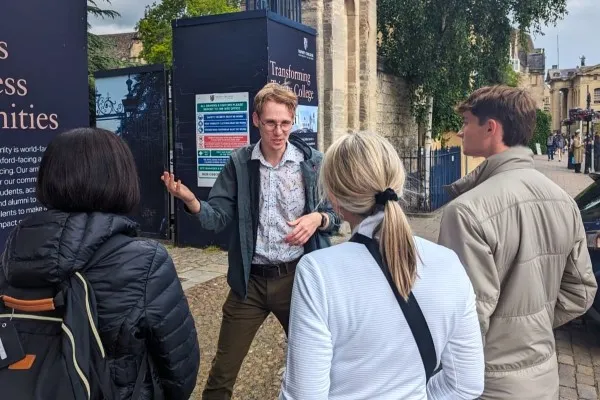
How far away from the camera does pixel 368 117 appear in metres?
12.0

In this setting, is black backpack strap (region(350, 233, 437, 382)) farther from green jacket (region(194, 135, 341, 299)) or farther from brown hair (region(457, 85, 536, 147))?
green jacket (region(194, 135, 341, 299))

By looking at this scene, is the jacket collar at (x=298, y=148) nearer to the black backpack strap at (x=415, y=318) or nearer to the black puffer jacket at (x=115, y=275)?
the black puffer jacket at (x=115, y=275)

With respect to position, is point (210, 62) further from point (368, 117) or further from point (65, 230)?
point (65, 230)

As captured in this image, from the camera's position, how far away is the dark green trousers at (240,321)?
3082 millimetres

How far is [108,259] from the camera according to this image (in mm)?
1693

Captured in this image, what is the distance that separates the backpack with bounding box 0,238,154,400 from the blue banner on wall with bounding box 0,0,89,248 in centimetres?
144

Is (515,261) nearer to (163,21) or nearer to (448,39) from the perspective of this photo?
(448,39)

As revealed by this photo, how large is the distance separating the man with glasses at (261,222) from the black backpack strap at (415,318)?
4.69ft

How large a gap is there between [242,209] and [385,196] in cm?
159

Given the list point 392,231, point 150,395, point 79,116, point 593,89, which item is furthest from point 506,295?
point 593,89

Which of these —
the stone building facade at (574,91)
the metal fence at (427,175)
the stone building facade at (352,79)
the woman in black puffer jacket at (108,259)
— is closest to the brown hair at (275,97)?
the woman in black puffer jacket at (108,259)

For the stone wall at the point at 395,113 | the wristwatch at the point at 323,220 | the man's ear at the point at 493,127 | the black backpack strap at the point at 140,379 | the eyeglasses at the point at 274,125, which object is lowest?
the black backpack strap at the point at 140,379

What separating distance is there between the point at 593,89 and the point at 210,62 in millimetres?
93508

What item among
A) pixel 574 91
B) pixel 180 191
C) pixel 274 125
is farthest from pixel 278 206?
pixel 574 91
